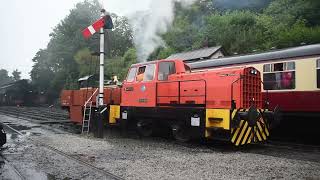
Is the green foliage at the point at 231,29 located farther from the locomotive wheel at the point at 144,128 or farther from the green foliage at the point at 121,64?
the locomotive wheel at the point at 144,128

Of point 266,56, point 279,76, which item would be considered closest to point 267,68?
point 266,56

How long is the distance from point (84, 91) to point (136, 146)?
21.3 feet

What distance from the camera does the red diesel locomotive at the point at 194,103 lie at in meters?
10.3

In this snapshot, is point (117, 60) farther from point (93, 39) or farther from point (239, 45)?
point (239, 45)

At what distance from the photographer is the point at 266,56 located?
43.0 feet

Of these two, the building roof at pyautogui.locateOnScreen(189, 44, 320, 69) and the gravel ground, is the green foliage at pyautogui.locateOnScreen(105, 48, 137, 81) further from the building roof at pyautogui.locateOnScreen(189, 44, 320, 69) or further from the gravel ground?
the gravel ground

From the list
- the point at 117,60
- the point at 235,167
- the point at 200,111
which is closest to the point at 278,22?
the point at 117,60

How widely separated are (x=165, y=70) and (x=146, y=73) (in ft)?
2.49

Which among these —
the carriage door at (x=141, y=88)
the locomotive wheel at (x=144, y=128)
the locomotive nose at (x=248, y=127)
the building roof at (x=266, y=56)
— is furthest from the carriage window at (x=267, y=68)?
the locomotive wheel at (x=144, y=128)

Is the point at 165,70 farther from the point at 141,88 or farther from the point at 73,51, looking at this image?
the point at 73,51

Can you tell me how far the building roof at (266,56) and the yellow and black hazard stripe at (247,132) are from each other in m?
2.88

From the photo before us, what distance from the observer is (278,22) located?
29.9 m

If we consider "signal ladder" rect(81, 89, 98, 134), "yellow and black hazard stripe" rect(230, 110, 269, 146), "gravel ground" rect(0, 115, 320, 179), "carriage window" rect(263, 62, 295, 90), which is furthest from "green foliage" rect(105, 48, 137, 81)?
"yellow and black hazard stripe" rect(230, 110, 269, 146)

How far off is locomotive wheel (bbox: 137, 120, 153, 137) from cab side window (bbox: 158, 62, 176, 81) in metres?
1.84
